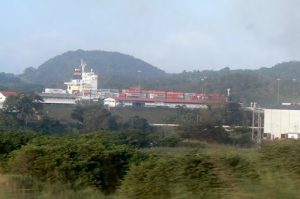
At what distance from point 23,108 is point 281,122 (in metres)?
13.6

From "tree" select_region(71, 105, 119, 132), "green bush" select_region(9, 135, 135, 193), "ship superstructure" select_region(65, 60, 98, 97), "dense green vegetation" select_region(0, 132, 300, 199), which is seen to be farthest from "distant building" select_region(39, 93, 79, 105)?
"green bush" select_region(9, 135, 135, 193)

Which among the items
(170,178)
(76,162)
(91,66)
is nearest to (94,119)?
(76,162)

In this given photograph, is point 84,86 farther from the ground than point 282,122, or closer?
farther from the ground

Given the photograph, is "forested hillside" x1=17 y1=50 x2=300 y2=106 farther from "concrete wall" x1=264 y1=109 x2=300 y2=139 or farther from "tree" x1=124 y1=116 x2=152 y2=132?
"concrete wall" x1=264 y1=109 x2=300 y2=139

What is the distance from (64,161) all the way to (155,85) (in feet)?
108

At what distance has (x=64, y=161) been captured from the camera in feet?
52.5

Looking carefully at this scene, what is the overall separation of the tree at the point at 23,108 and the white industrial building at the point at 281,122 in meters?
12.2

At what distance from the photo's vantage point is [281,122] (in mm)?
24859

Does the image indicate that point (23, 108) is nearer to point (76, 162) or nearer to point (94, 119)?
point (94, 119)

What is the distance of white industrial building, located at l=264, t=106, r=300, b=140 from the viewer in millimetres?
24603

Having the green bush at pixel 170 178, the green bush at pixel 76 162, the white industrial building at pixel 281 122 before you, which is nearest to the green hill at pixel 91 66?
the white industrial building at pixel 281 122

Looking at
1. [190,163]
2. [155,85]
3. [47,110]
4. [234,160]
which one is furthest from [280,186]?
[155,85]

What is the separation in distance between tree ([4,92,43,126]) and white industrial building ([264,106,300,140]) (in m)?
12.2

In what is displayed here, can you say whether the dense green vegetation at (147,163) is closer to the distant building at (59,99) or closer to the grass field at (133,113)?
the grass field at (133,113)
